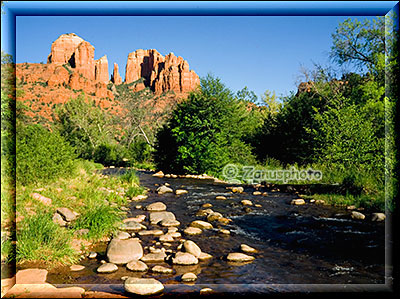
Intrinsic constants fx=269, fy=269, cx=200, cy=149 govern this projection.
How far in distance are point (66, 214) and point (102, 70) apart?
66500mm

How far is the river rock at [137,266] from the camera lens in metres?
4.22

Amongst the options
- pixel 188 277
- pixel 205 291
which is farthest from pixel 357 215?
pixel 205 291

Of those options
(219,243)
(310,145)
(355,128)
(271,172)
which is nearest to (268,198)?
(355,128)

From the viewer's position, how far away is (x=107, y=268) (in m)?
4.22

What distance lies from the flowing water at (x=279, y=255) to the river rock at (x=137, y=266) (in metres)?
0.08

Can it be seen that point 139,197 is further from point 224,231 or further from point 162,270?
point 162,270

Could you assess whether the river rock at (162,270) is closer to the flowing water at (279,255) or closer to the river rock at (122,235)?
the flowing water at (279,255)

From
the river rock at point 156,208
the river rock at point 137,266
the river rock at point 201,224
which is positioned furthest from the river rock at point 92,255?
the river rock at point 156,208

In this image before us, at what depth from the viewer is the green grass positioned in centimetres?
429

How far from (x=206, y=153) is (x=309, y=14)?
1445 cm

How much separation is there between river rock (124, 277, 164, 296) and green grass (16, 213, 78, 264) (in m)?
1.57

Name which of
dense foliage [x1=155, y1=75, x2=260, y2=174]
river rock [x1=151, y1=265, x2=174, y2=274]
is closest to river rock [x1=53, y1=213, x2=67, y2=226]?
river rock [x1=151, y1=265, x2=174, y2=274]

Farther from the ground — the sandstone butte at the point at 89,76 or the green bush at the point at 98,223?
the sandstone butte at the point at 89,76

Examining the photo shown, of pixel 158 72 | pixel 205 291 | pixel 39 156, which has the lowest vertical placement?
pixel 205 291
